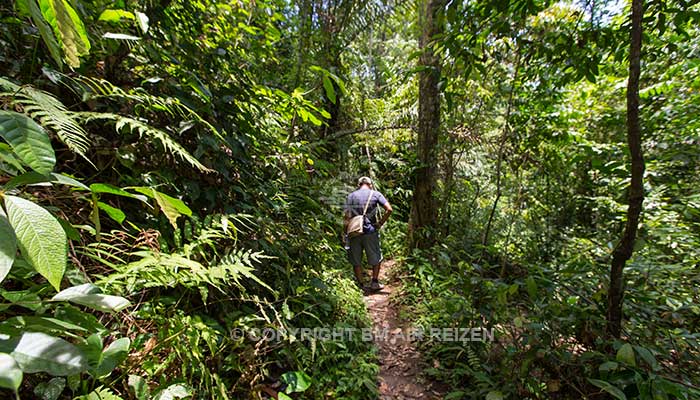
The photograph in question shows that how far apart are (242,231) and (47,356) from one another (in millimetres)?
1466

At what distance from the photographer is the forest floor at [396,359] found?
2.60 metres

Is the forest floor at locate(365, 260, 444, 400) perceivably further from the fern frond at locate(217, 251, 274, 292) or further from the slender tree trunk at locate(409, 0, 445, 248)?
the fern frond at locate(217, 251, 274, 292)

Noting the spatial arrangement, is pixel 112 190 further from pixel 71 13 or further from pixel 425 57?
pixel 425 57

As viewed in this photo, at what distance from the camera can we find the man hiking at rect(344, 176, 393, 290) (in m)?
4.66

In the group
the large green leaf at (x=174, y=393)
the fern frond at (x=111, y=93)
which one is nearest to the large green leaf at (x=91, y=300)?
the large green leaf at (x=174, y=393)

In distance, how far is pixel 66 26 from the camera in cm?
72

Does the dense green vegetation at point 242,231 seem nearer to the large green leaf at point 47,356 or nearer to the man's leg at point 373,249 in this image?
the large green leaf at point 47,356

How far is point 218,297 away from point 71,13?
1752 mm

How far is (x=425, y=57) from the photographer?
4.92m

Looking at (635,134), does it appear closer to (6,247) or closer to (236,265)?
(236,265)

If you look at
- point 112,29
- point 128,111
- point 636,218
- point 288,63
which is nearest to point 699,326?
point 636,218

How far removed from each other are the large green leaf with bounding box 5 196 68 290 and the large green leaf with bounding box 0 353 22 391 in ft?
0.45

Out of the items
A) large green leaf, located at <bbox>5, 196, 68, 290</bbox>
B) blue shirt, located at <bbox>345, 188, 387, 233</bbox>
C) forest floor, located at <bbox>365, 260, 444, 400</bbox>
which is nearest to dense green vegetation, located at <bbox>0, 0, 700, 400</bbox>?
large green leaf, located at <bbox>5, 196, 68, 290</bbox>

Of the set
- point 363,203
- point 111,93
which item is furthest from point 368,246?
point 111,93
